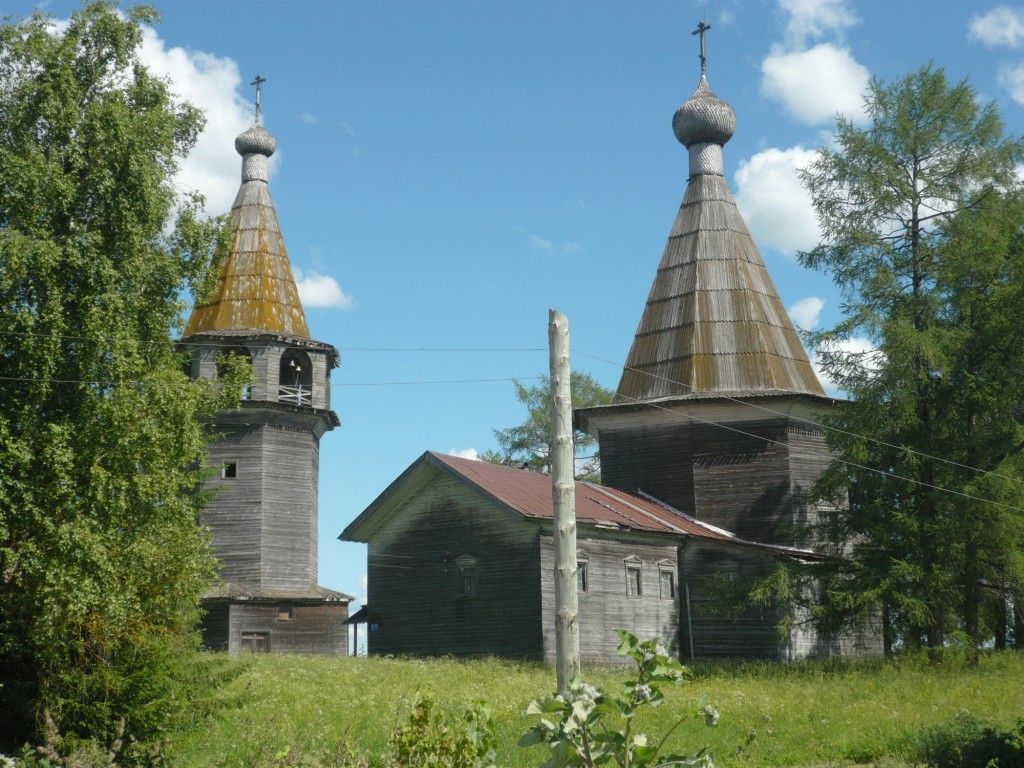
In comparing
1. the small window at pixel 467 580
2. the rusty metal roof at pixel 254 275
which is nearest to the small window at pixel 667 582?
the small window at pixel 467 580

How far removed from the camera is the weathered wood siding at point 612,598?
24578 mm

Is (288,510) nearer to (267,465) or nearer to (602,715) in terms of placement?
(267,465)

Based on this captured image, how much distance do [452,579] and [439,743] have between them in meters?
19.9

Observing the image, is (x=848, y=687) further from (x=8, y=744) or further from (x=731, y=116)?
(x=731, y=116)

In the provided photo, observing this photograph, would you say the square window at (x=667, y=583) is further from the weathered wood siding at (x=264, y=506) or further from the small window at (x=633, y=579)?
the weathered wood siding at (x=264, y=506)

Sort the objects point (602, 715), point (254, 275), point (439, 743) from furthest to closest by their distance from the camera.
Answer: point (254, 275) < point (439, 743) < point (602, 715)

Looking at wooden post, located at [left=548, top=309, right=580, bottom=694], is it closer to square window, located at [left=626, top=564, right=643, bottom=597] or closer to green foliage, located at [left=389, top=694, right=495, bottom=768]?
green foliage, located at [left=389, top=694, right=495, bottom=768]

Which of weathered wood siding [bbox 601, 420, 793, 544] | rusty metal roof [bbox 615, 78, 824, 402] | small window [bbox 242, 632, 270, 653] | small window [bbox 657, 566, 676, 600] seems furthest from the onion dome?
small window [bbox 242, 632, 270, 653]

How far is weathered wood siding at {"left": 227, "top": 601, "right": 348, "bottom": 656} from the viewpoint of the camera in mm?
28062

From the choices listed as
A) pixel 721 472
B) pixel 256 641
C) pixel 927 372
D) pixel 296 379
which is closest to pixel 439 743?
pixel 927 372

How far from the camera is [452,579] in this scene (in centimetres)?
2612

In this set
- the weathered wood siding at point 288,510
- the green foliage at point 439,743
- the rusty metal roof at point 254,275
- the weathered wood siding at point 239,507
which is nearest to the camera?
the green foliage at point 439,743

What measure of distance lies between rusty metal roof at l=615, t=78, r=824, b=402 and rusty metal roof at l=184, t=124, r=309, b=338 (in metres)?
9.78

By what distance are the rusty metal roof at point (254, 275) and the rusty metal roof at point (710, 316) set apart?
9.78 metres
